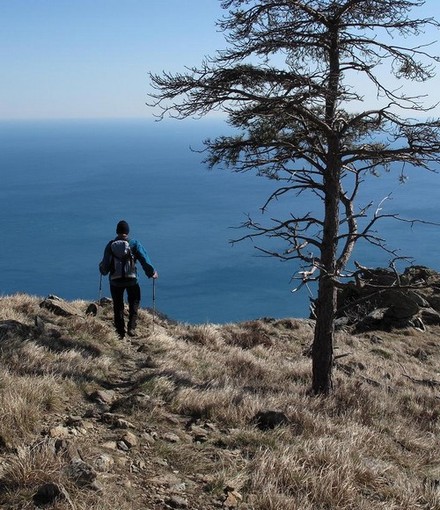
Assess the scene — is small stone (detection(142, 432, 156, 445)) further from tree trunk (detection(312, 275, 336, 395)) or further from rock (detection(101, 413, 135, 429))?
tree trunk (detection(312, 275, 336, 395))

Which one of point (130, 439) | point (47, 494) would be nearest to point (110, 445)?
point (130, 439)

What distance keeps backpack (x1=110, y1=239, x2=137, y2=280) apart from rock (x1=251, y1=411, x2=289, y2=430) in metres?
4.70

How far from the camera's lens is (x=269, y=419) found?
6000 millimetres

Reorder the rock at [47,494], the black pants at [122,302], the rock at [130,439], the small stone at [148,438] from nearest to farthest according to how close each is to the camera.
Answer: the rock at [47,494], the rock at [130,439], the small stone at [148,438], the black pants at [122,302]

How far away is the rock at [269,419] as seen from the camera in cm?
593

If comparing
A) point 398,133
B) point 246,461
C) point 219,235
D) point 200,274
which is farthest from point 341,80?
point 219,235

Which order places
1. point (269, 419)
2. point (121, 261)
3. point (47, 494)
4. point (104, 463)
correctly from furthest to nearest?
point (121, 261), point (269, 419), point (104, 463), point (47, 494)

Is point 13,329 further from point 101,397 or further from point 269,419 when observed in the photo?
point 269,419

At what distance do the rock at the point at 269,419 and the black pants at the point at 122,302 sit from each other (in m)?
4.78

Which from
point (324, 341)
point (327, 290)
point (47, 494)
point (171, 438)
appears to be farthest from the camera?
point (324, 341)

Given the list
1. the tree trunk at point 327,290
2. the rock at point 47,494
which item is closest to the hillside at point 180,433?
the rock at point 47,494

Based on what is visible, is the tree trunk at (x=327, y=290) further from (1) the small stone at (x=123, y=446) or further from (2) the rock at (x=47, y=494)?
(2) the rock at (x=47, y=494)

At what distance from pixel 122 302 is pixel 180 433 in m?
5.23

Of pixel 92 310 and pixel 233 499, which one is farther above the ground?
pixel 233 499
